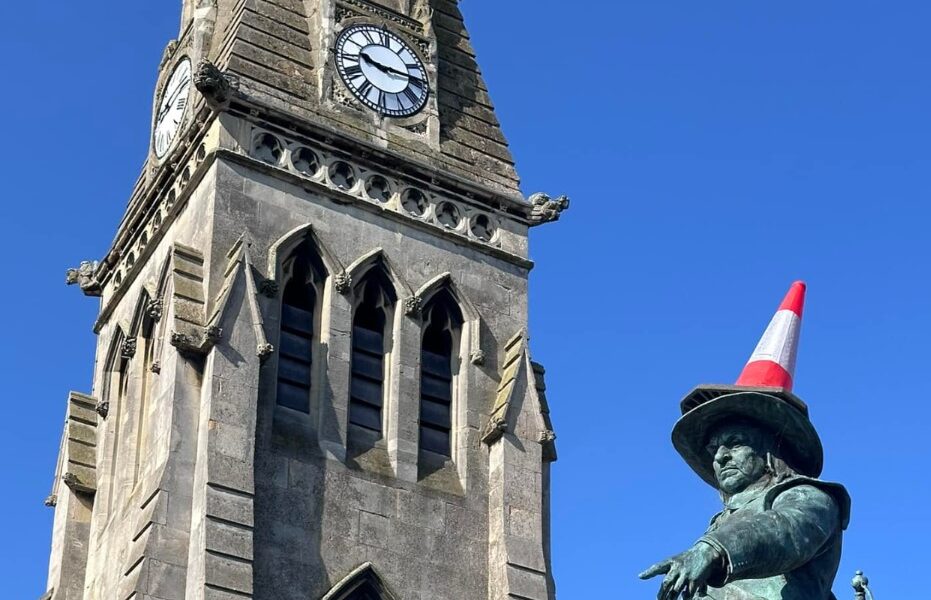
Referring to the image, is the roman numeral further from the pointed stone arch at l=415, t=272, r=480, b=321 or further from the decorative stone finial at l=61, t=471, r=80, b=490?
the decorative stone finial at l=61, t=471, r=80, b=490

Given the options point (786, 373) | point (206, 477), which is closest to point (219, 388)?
point (206, 477)

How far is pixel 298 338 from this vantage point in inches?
1145

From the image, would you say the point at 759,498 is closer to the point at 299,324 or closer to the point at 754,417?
the point at 754,417

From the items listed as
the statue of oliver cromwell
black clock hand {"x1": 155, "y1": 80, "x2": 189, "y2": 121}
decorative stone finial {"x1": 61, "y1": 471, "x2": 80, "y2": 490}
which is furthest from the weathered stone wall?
the statue of oliver cromwell

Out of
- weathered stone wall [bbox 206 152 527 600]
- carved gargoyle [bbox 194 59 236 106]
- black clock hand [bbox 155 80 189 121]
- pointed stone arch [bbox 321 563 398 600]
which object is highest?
black clock hand [bbox 155 80 189 121]

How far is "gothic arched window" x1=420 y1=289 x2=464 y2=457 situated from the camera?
29719mm

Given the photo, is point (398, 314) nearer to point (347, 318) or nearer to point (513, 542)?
point (347, 318)

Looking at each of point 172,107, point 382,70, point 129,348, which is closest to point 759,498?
point 129,348

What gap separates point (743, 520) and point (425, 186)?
70.0 ft

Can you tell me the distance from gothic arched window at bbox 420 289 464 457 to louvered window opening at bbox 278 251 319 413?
1.80 meters

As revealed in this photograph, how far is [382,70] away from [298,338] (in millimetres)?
5017

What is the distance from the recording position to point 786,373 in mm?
11500

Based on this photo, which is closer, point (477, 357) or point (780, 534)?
point (780, 534)

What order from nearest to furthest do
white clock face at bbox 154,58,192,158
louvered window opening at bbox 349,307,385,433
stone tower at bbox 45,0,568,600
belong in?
stone tower at bbox 45,0,568,600
louvered window opening at bbox 349,307,385,433
white clock face at bbox 154,58,192,158
